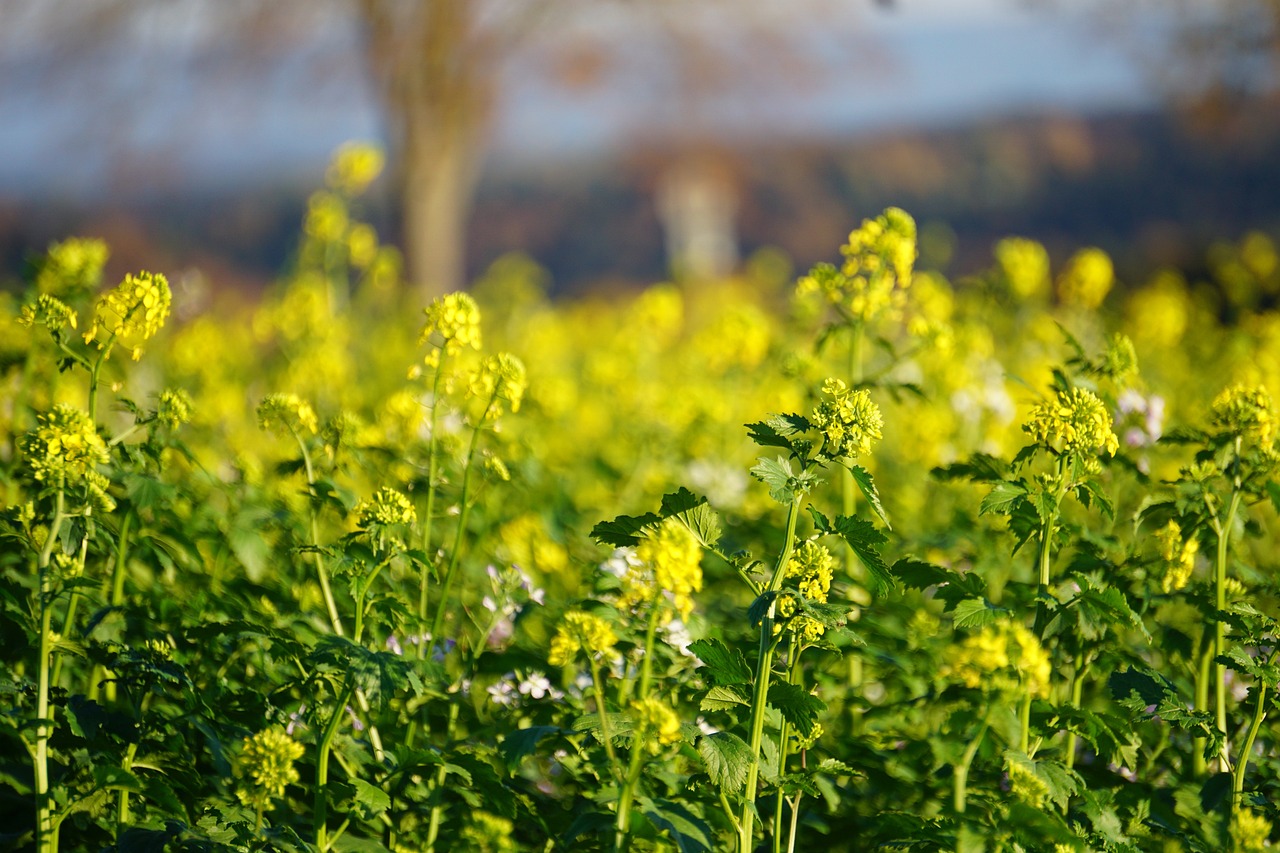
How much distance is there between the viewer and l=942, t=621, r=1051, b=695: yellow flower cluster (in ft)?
5.39

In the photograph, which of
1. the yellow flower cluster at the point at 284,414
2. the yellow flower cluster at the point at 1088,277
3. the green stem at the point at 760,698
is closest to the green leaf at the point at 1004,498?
the green stem at the point at 760,698

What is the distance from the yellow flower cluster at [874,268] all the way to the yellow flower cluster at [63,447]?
165 centimetres

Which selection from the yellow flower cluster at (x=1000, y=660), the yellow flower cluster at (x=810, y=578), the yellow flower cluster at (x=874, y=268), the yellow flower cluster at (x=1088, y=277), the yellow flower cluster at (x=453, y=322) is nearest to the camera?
the yellow flower cluster at (x=1000, y=660)

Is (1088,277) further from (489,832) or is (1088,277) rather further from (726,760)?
(489,832)

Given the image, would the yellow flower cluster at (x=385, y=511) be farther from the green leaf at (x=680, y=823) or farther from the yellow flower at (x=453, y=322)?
the green leaf at (x=680, y=823)

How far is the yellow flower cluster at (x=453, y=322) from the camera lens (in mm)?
2285

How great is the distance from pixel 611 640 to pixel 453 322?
2.43 feet

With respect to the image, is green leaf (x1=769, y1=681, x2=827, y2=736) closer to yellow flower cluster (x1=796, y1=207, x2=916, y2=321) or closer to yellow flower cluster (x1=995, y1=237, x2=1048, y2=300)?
yellow flower cluster (x1=796, y1=207, x2=916, y2=321)

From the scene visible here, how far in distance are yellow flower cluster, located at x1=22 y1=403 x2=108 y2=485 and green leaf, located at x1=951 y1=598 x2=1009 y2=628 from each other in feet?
4.75

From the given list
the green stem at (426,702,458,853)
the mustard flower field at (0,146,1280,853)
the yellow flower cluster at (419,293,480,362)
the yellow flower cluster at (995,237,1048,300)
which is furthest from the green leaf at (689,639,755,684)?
the yellow flower cluster at (995,237,1048,300)

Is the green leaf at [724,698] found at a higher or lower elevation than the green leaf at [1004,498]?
lower

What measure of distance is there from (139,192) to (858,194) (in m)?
32.7


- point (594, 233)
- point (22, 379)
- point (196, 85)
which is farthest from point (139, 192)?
point (594, 233)

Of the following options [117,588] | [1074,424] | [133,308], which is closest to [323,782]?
[117,588]
